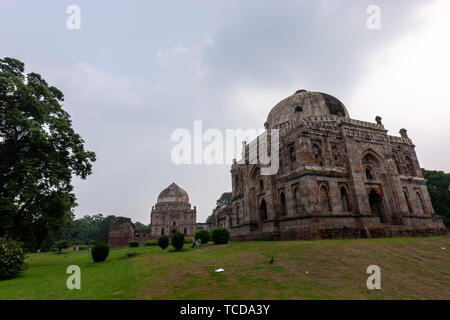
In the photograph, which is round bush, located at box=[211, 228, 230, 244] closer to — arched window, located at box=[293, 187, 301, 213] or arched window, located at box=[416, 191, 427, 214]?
arched window, located at box=[293, 187, 301, 213]

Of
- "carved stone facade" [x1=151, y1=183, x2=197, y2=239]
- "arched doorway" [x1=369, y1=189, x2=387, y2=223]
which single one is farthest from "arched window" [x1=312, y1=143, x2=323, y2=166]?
"carved stone facade" [x1=151, y1=183, x2=197, y2=239]

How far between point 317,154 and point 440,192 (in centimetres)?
2886

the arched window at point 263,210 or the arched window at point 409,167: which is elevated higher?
the arched window at point 409,167

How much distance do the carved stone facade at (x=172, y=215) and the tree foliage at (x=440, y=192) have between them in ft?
141

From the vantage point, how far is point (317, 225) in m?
16.8

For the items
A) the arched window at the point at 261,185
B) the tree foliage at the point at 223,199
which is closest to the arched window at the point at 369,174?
the arched window at the point at 261,185

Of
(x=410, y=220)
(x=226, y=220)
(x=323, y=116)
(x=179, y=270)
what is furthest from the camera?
(x=226, y=220)

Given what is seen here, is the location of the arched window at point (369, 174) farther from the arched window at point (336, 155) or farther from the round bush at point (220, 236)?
the round bush at point (220, 236)

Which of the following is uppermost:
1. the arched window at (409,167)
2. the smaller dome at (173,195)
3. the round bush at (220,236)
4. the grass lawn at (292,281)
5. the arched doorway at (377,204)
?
the smaller dome at (173,195)

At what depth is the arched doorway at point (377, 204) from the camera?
20.6m
